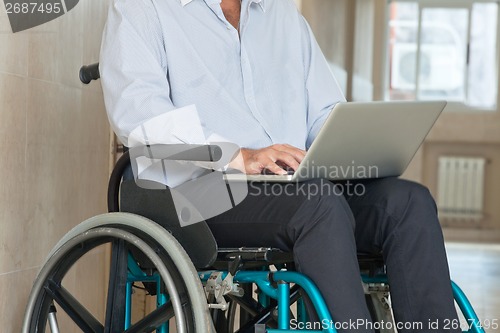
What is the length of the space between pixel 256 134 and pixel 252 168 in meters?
0.23

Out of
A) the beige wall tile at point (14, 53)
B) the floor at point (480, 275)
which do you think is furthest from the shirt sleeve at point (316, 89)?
the floor at point (480, 275)

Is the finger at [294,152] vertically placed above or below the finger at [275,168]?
above

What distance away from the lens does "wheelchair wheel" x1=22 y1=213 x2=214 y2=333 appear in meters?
1.51

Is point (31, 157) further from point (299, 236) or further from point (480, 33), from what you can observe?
point (480, 33)

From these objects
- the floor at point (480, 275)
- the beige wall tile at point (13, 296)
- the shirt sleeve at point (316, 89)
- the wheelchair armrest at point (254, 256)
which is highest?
the shirt sleeve at point (316, 89)

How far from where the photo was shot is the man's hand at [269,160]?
1.68 m

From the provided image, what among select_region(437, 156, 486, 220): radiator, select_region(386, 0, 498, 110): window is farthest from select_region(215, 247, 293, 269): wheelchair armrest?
select_region(386, 0, 498, 110): window

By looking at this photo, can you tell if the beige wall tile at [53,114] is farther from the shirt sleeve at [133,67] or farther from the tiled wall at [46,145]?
the shirt sleeve at [133,67]

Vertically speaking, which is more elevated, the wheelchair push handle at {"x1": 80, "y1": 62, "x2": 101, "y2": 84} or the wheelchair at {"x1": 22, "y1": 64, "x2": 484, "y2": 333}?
the wheelchair push handle at {"x1": 80, "y1": 62, "x2": 101, "y2": 84}

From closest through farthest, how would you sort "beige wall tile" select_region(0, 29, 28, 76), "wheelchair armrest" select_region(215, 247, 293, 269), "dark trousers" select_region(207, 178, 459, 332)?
"dark trousers" select_region(207, 178, 459, 332) < "wheelchair armrest" select_region(215, 247, 293, 269) < "beige wall tile" select_region(0, 29, 28, 76)

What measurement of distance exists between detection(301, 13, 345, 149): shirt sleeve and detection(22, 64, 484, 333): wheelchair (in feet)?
1.40

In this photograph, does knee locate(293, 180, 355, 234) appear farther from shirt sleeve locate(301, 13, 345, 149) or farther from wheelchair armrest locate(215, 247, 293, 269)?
shirt sleeve locate(301, 13, 345, 149)

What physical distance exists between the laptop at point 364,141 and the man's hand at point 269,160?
6 cm

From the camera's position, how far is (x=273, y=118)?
1980 millimetres
